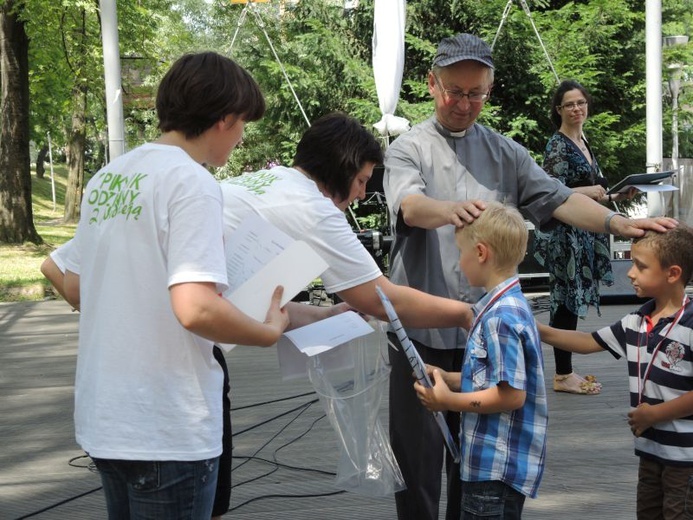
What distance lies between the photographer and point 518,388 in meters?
2.73

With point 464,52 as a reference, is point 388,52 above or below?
above

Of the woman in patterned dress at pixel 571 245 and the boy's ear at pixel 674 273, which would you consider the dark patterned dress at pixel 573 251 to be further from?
the boy's ear at pixel 674 273

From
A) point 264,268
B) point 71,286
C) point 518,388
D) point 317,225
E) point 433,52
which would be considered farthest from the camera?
point 433,52

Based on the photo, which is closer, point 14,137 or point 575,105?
point 575,105

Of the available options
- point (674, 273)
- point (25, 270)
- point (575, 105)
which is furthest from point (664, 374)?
point (25, 270)

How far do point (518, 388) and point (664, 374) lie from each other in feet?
2.50

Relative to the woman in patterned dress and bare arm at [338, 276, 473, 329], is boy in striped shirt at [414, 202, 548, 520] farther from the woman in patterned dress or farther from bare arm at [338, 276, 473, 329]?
the woman in patterned dress

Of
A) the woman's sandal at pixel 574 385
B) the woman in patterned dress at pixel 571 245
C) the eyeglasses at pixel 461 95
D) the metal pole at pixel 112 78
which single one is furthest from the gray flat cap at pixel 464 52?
the metal pole at pixel 112 78

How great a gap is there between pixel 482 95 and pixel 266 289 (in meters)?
1.45

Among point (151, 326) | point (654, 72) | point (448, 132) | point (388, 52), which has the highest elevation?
point (388, 52)

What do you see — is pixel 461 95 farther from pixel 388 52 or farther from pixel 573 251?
pixel 388 52

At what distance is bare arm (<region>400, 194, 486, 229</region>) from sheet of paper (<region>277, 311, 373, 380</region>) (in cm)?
41

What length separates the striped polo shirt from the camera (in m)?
3.19

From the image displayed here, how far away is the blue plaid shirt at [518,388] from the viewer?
2.76 metres
